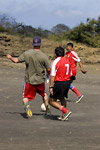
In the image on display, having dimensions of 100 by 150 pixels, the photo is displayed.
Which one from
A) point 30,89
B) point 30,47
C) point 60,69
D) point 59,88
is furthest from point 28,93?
point 30,47

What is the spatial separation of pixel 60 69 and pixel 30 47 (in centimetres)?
2021

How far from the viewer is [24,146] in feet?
20.6

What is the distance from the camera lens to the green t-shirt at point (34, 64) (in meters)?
8.73

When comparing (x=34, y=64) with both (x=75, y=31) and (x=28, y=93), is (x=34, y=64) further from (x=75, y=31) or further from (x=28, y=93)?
(x=75, y=31)

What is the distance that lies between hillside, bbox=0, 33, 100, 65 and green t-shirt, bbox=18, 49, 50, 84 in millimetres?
18693

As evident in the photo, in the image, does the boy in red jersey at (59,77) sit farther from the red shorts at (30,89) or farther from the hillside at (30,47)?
the hillside at (30,47)

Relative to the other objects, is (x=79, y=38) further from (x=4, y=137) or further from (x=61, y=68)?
(x=4, y=137)

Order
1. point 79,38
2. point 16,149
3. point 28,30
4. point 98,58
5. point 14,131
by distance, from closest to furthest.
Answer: point 16,149
point 14,131
point 98,58
point 79,38
point 28,30

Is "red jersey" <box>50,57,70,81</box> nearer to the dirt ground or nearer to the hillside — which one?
the dirt ground

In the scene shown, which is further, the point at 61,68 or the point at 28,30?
the point at 28,30

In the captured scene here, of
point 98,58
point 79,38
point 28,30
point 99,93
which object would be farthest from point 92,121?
point 28,30

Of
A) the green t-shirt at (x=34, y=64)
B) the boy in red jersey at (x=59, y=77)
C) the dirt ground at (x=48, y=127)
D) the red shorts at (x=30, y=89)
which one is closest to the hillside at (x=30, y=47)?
the dirt ground at (x=48, y=127)

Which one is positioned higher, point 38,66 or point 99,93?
point 38,66

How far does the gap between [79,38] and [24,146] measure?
2567 centimetres
